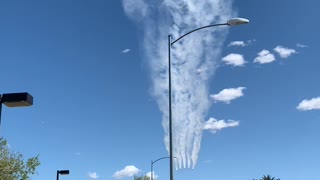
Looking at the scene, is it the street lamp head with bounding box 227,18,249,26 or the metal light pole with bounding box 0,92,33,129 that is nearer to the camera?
the metal light pole with bounding box 0,92,33,129

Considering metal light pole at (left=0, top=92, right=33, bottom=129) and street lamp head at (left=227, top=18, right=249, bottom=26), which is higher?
street lamp head at (left=227, top=18, right=249, bottom=26)

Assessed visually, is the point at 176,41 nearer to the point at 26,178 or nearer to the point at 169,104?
the point at 169,104

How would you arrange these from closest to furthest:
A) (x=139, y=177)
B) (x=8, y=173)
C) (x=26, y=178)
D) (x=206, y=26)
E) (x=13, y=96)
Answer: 1. (x=13, y=96)
2. (x=206, y=26)
3. (x=8, y=173)
4. (x=26, y=178)
5. (x=139, y=177)

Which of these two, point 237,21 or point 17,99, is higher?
point 237,21

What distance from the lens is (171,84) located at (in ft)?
68.1

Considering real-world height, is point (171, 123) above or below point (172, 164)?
above

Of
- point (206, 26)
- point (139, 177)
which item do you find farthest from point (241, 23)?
point (139, 177)

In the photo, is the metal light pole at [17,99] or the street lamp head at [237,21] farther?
the street lamp head at [237,21]

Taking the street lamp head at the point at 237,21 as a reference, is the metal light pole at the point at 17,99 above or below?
below

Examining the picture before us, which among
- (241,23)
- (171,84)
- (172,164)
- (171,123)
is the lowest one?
(172,164)

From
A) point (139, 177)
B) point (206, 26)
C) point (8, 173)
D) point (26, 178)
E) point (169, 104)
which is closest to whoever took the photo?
point (169, 104)

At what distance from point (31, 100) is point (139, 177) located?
73369mm

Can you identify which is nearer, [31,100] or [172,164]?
[31,100]

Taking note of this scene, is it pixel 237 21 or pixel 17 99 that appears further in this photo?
pixel 237 21
